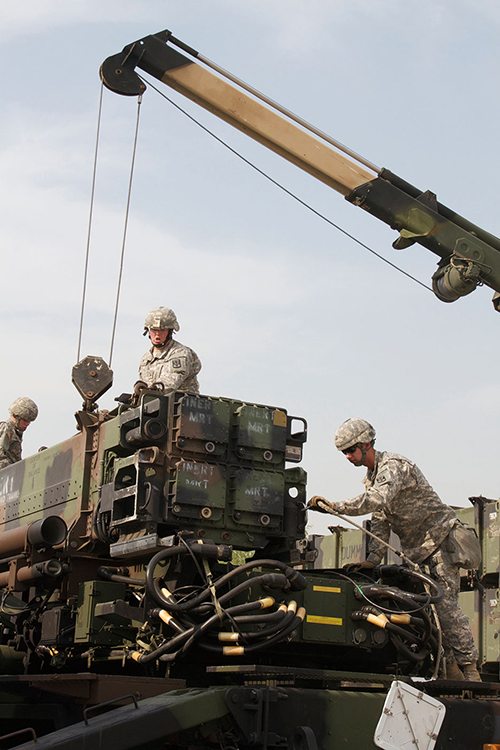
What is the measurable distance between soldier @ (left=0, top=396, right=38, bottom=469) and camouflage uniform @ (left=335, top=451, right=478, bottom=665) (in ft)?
18.3

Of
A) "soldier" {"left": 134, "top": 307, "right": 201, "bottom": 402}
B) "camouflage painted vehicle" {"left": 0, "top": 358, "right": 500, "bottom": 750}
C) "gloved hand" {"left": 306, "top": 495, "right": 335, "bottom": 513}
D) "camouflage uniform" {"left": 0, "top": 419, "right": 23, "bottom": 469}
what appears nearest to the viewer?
"camouflage painted vehicle" {"left": 0, "top": 358, "right": 500, "bottom": 750}

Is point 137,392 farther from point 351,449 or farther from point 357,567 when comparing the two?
point 357,567

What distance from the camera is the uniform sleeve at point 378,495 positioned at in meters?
9.76

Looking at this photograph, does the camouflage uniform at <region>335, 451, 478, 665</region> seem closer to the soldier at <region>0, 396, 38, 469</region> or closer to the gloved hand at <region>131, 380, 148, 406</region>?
the gloved hand at <region>131, 380, 148, 406</region>

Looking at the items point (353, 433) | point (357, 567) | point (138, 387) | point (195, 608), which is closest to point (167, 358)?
point (138, 387)

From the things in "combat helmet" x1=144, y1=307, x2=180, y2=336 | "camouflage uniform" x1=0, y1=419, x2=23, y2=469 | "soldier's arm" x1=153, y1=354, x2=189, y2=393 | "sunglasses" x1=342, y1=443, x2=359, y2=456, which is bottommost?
"sunglasses" x1=342, y1=443, x2=359, y2=456

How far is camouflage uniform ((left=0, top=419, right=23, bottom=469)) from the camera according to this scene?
537 inches

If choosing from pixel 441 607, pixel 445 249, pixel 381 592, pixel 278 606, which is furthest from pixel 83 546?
pixel 445 249

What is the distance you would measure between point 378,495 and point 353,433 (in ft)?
2.34

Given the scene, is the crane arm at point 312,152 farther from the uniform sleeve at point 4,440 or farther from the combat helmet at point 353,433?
the uniform sleeve at point 4,440

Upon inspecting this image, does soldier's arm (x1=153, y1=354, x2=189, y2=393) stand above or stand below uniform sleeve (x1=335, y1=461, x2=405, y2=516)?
above

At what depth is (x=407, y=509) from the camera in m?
10.1

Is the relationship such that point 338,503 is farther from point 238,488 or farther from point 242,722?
point 242,722

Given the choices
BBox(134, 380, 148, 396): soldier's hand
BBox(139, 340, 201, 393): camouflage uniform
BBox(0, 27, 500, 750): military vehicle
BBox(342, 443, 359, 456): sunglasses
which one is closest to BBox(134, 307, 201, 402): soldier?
BBox(139, 340, 201, 393): camouflage uniform
